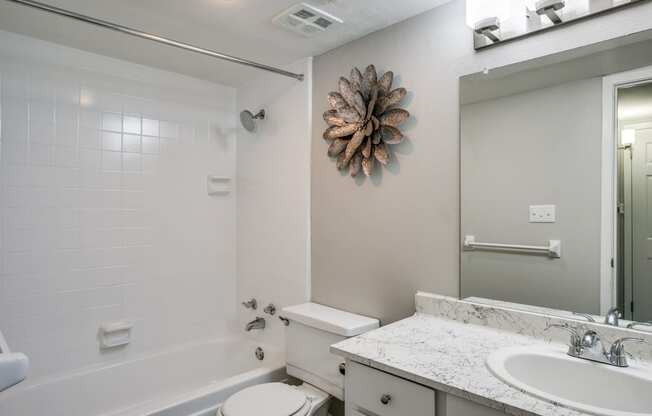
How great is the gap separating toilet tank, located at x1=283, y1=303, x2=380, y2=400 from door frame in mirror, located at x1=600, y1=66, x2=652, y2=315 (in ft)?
3.19

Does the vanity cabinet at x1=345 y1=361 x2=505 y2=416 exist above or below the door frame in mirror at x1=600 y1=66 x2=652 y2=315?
below

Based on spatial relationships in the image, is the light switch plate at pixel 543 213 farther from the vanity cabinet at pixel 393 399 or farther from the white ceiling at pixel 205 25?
the white ceiling at pixel 205 25

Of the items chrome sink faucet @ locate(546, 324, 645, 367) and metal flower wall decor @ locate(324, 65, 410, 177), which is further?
metal flower wall decor @ locate(324, 65, 410, 177)

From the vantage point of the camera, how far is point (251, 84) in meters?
2.79

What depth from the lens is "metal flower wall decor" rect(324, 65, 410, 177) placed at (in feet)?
6.08

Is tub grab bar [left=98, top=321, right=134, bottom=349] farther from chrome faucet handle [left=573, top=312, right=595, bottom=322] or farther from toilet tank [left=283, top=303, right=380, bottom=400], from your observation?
chrome faucet handle [left=573, top=312, right=595, bottom=322]

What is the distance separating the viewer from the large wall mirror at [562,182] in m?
1.24

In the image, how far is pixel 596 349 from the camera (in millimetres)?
1221

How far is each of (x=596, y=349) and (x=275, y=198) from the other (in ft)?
6.08

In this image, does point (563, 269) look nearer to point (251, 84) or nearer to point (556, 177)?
point (556, 177)

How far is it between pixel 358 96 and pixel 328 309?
1.14 meters

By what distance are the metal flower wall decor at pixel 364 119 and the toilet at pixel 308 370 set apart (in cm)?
75

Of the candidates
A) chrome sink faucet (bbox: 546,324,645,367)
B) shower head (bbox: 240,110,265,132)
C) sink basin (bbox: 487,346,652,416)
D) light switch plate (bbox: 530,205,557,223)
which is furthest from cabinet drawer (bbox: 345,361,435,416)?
shower head (bbox: 240,110,265,132)

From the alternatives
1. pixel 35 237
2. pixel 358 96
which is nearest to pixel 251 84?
pixel 358 96
